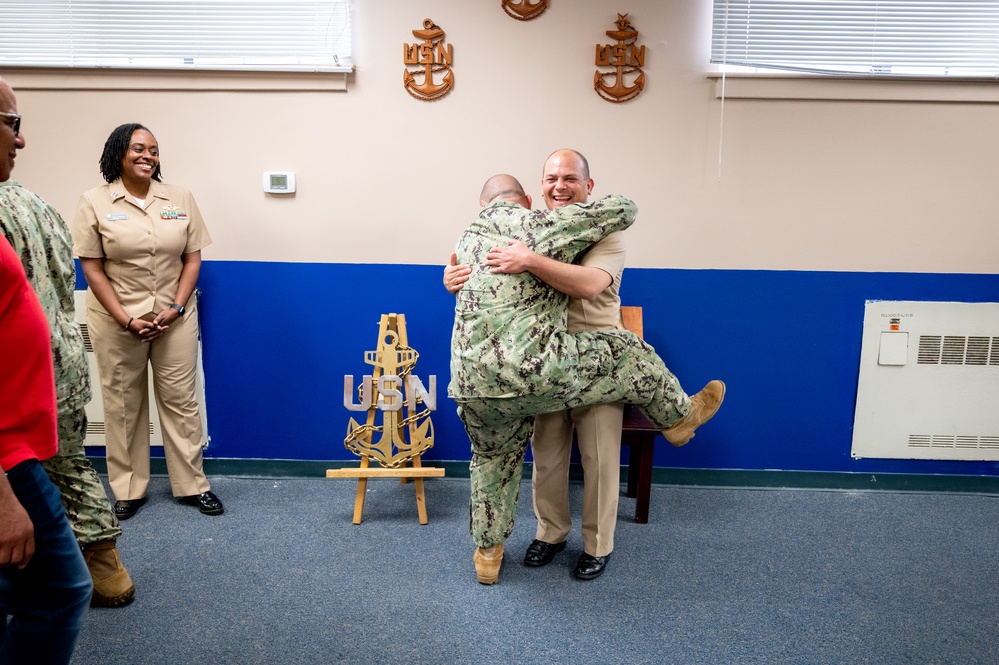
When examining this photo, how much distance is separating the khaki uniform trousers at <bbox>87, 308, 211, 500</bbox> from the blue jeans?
1631 millimetres

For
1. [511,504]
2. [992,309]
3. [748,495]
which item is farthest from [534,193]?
[992,309]

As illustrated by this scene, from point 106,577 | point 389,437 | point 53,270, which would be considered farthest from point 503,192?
point 106,577

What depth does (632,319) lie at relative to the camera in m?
3.04

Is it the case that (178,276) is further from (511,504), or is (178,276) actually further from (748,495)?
(748,495)

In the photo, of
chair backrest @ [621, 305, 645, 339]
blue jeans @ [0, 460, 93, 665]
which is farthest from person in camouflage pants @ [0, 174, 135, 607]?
chair backrest @ [621, 305, 645, 339]

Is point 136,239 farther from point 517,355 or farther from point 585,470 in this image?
point 585,470

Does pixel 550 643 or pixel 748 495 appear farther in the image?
pixel 748 495

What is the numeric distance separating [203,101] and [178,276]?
80cm

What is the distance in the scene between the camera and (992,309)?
121 inches

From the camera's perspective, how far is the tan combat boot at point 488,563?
2.33m

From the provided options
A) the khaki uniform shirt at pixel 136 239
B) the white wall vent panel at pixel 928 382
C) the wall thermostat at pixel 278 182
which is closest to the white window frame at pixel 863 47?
the white wall vent panel at pixel 928 382

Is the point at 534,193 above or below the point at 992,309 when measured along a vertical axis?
above

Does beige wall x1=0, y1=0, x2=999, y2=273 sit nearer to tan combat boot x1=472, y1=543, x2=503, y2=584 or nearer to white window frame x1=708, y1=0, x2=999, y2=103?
white window frame x1=708, y1=0, x2=999, y2=103

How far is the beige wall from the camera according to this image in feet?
9.85
